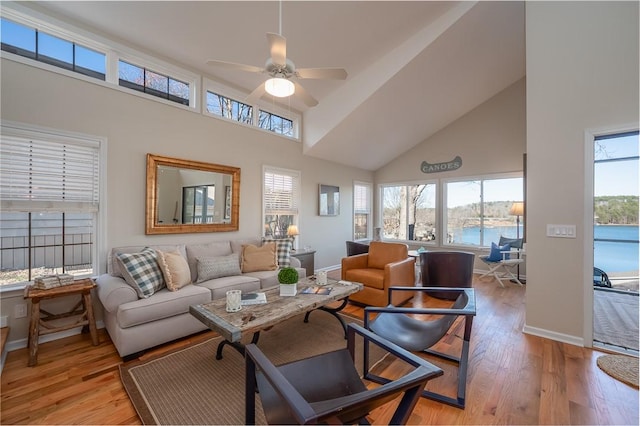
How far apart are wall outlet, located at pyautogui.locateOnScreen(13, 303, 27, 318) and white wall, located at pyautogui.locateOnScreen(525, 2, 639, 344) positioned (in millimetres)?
5156

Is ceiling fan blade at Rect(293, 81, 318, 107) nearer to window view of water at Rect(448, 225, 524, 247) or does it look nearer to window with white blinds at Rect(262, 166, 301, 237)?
window with white blinds at Rect(262, 166, 301, 237)

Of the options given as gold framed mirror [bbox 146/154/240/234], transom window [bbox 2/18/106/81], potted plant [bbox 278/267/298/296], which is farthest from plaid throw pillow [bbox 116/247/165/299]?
transom window [bbox 2/18/106/81]

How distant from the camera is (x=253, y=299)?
233 centimetres

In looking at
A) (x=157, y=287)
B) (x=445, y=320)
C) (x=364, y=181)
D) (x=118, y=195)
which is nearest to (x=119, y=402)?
(x=157, y=287)

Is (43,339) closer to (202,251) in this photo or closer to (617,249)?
(202,251)

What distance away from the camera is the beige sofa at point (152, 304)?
234cm

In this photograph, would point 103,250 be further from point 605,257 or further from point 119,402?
point 605,257

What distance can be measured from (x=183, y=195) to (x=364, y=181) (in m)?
4.70

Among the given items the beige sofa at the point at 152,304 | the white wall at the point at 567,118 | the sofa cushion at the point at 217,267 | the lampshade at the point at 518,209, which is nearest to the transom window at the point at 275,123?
the sofa cushion at the point at 217,267

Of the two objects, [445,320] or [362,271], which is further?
[362,271]

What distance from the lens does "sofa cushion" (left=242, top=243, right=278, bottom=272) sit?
370 centimetres

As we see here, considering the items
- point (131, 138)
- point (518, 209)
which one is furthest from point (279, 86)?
point (518, 209)

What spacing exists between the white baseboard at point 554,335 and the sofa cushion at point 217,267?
3467 mm

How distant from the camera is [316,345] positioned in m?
2.58
